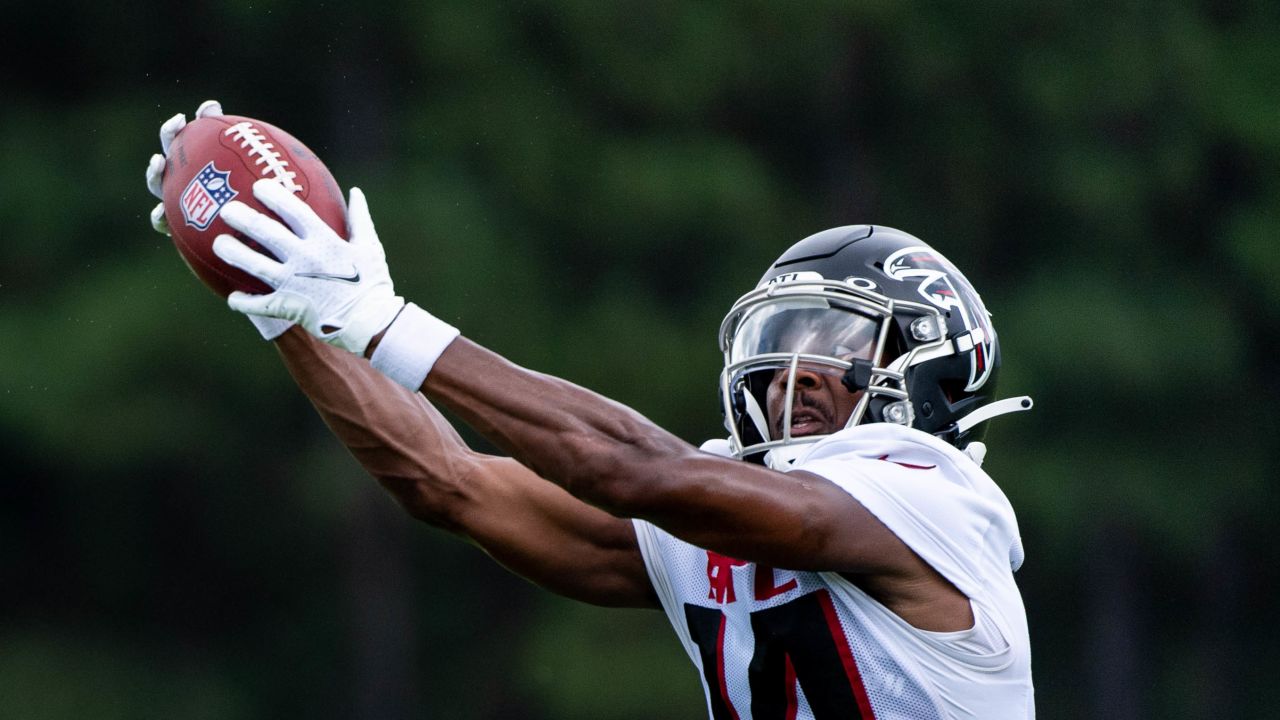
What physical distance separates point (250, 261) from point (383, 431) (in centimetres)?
69

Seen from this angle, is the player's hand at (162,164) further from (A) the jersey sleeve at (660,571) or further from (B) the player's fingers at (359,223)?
(A) the jersey sleeve at (660,571)

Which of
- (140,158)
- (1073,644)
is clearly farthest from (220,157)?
(1073,644)

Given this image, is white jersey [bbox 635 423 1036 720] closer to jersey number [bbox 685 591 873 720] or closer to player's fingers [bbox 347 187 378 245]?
jersey number [bbox 685 591 873 720]

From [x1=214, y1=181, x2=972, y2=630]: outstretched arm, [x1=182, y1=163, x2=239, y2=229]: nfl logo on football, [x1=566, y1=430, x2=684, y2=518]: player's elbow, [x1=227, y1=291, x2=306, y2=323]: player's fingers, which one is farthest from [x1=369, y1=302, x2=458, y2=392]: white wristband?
[x1=182, y1=163, x2=239, y2=229]: nfl logo on football

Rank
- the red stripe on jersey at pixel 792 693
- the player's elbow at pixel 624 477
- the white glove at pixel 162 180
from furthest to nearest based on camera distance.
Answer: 1. the white glove at pixel 162 180
2. the red stripe on jersey at pixel 792 693
3. the player's elbow at pixel 624 477

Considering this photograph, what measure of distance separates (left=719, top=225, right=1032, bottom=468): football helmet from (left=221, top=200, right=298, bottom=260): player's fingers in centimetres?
88

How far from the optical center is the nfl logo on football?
9.86 ft

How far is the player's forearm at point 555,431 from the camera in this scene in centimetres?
268

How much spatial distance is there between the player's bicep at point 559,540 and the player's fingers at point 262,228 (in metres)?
0.78

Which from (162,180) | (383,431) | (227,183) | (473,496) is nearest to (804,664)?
(473,496)

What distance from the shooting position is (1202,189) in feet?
34.1

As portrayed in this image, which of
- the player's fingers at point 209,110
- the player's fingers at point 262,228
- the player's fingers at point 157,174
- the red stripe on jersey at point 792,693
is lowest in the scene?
the red stripe on jersey at point 792,693

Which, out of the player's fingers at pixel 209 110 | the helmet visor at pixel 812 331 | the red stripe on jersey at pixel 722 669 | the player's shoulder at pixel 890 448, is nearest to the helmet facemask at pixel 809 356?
the helmet visor at pixel 812 331

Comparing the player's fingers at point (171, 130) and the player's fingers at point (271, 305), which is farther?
the player's fingers at point (171, 130)
